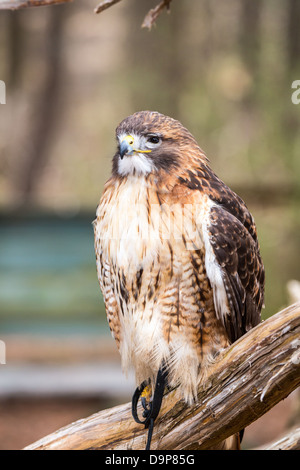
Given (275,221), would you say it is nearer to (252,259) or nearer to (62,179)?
(62,179)

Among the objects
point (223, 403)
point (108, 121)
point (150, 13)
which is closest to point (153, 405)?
point (223, 403)

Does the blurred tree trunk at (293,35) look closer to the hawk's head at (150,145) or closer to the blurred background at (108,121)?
the blurred background at (108,121)

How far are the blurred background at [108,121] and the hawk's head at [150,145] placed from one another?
107 inches

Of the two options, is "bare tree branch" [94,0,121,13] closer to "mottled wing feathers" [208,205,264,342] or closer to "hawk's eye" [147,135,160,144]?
"hawk's eye" [147,135,160,144]

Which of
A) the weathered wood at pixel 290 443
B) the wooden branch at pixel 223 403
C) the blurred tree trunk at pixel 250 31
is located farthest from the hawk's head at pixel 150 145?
the blurred tree trunk at pixel 250 31

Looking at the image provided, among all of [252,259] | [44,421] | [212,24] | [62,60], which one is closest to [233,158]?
[212,24]

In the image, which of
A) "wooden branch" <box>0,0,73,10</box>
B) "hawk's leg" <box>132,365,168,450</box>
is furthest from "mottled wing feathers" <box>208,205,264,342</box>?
"wooden branch" <box>0,0,73,10</box>

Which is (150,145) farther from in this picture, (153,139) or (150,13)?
(150,13)

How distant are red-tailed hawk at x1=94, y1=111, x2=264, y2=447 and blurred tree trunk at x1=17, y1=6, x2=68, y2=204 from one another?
3.06m

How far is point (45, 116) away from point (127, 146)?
11.1 feet

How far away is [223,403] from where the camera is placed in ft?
5.03

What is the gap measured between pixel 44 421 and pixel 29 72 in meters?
2.56

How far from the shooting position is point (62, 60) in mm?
4613

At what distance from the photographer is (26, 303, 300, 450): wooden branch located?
56.6 inches
